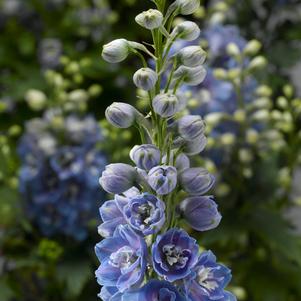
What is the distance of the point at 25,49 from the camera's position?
1.69m

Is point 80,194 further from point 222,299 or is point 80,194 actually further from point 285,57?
point 222,299

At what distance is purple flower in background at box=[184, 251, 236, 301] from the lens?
0.63 m

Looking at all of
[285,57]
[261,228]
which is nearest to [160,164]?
[261,228]

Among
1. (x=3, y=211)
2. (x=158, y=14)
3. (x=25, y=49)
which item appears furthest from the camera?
(x=25, y=49)

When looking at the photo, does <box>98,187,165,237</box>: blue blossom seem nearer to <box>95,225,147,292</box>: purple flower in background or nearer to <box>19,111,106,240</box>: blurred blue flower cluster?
<box>95,225,147,292</box>: purple flower in background

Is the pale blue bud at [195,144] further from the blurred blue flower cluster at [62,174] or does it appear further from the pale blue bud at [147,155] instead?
the blurred blue flower cluster at [62,174]

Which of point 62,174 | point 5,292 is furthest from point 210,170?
point 5,292

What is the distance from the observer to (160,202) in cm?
61

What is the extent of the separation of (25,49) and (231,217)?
675 mm

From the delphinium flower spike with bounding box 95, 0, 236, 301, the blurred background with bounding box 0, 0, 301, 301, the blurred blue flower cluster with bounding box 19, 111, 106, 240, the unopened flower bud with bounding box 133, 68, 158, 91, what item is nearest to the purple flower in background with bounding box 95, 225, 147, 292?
the delphinium flower spike with bounding box 95, 0, 236, 301


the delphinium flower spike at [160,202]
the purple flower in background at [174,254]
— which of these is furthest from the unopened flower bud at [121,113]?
the purple flower in background at [174,254]

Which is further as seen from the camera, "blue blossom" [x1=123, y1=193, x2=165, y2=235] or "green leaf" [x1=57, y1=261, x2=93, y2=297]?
"green leaf" [x1=57, y1=261, x2=93, y2=297]

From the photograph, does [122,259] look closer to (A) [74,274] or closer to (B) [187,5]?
(B) [187,5]

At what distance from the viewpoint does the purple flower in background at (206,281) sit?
2.06 ft
